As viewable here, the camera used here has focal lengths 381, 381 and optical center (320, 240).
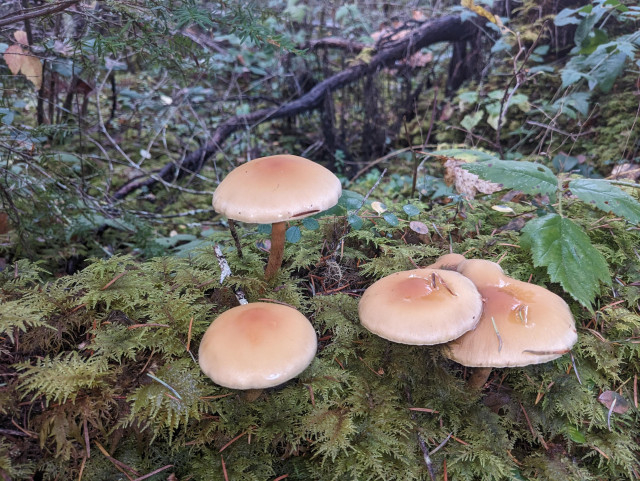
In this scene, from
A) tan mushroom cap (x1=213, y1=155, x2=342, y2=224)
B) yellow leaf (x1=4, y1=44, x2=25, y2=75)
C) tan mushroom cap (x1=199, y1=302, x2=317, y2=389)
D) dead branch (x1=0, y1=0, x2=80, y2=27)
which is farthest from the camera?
yellow leaf (x1=4, y1=44, x2=25, y2=75)

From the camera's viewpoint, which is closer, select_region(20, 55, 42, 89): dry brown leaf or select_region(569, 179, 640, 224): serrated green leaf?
select_region(569, 179, 640, 224): serrated green leaf

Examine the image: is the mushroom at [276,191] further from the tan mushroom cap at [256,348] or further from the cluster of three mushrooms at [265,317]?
the tan mushroom cap at [256,348]

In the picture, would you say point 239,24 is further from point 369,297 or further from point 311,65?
point 311,65

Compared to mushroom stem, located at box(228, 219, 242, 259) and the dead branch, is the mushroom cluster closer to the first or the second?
mushroom stem, located at box(228, 219, 242, 259)

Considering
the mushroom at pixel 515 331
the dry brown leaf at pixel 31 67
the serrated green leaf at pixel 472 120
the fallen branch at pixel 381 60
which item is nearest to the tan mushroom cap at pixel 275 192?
the mushroom at pixel 515 331

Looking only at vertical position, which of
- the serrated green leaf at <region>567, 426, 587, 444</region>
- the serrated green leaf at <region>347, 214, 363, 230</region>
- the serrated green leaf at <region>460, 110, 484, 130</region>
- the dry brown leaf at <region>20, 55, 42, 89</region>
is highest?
the dry brown leaf at <region>20, 55, 42, 89</region>

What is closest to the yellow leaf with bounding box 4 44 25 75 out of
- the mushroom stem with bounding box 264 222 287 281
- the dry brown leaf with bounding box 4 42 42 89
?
the dry brown leaf with bounding box 4 42 42 89

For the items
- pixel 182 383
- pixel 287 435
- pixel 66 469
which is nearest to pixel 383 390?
pixel 287 435
